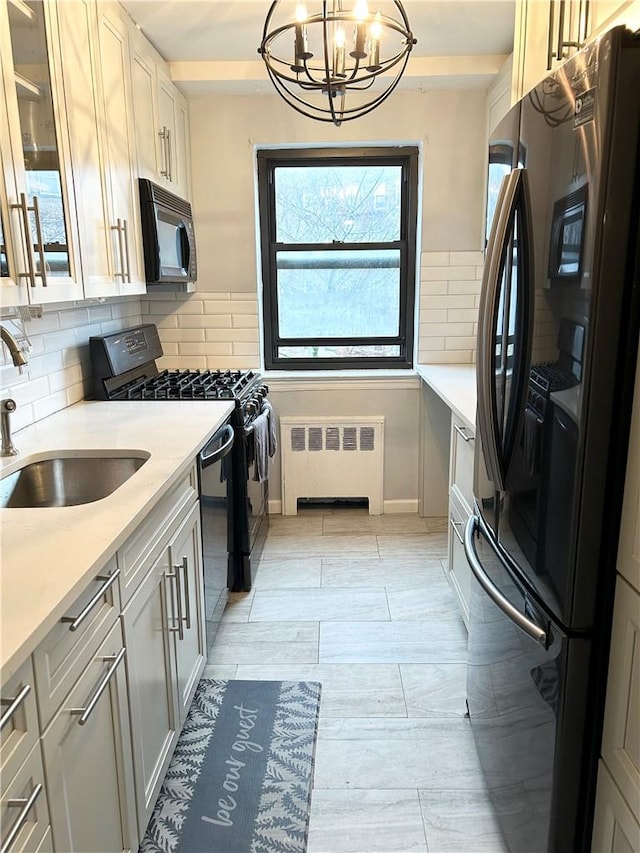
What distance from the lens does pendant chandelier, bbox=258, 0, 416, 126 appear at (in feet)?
5.71

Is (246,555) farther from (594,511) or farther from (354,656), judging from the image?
(594,511)

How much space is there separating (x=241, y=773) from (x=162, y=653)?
1.63ft

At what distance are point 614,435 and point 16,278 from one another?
59.5 inches

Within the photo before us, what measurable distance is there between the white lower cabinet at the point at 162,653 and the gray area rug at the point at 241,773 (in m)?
0.12

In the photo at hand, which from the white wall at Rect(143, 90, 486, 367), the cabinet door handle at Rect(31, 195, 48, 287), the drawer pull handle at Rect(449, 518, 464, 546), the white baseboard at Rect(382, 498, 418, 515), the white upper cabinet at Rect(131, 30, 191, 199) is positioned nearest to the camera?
the cabinet door handle at Rect(31, 195, 48, 287)

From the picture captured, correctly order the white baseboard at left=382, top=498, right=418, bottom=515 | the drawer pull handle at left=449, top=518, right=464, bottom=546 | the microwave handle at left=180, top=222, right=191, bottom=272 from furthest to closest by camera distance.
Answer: the white baseboard at left=382, top=498, right=418, bottom=515 → the microwave handle at left=180, top=222, right=191, bottom=272 → the drawer pull handle at left=449, top=518, right=464, bottom=546

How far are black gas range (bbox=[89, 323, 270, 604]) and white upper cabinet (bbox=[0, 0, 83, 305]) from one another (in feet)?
2.45

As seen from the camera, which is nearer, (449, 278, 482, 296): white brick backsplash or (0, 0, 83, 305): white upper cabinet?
(0, 0, 83, 305): white upper cabinet

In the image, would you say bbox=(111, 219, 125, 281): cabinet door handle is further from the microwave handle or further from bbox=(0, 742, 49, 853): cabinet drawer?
bbox=(0, 742, 49, 853): cabinet drawer

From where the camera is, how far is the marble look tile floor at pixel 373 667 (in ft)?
5.69

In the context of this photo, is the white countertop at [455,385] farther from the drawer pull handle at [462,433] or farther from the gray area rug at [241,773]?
the gray area rug at [241,773]

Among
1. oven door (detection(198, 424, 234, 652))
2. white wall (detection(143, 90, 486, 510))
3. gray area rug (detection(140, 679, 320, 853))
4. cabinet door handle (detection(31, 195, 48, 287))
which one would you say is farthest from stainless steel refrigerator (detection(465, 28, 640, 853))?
white wall (detection(143, 90, 486, 510))

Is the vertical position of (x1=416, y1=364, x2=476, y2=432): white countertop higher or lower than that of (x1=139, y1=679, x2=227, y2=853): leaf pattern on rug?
higher

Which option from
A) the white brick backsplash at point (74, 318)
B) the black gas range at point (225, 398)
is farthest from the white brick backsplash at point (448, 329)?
the white brick backsplash at point (74, 318)
